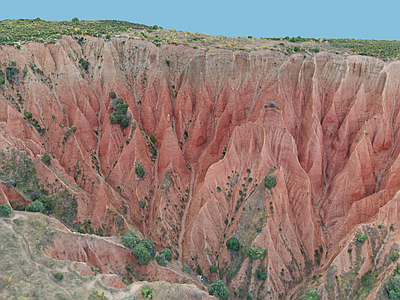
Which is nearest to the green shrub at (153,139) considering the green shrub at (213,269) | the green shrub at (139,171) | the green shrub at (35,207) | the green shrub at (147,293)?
the green shrub at (139,171)

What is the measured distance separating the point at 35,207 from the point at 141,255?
578 inches

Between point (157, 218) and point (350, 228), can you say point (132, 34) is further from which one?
point (350, 228)

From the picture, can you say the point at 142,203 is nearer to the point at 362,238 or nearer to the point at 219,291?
the point at 219,291

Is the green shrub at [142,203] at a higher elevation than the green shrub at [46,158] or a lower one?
lower

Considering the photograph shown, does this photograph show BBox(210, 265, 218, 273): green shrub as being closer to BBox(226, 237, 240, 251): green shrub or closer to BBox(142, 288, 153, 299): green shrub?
BBox(226, 237, 240, 251): green shrub

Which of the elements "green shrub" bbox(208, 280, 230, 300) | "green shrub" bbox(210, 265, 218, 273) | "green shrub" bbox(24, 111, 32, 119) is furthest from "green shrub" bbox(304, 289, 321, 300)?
"green shrub" bbox(24, 111, 32, 119)

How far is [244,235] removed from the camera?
138 ft

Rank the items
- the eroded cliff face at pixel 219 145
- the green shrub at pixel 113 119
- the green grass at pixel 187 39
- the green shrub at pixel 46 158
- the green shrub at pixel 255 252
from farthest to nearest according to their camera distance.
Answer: the green grass at pixel 187 39 < the green shrub at pixel 113 119 < the green shrub at pixel 46 158 < the eroded cliff face at pixel 219 145 < the green shrub at pixel 255 252

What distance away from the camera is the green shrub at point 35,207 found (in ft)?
121

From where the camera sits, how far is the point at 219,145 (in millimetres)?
53656

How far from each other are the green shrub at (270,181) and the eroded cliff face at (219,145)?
1023 mm

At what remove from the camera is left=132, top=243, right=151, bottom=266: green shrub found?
36.0 m

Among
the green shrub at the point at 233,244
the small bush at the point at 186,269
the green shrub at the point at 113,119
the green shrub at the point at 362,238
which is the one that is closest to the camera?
the green shrub at the point at 362,238

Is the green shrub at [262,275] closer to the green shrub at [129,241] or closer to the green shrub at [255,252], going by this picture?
the green shrub at [255,252]
